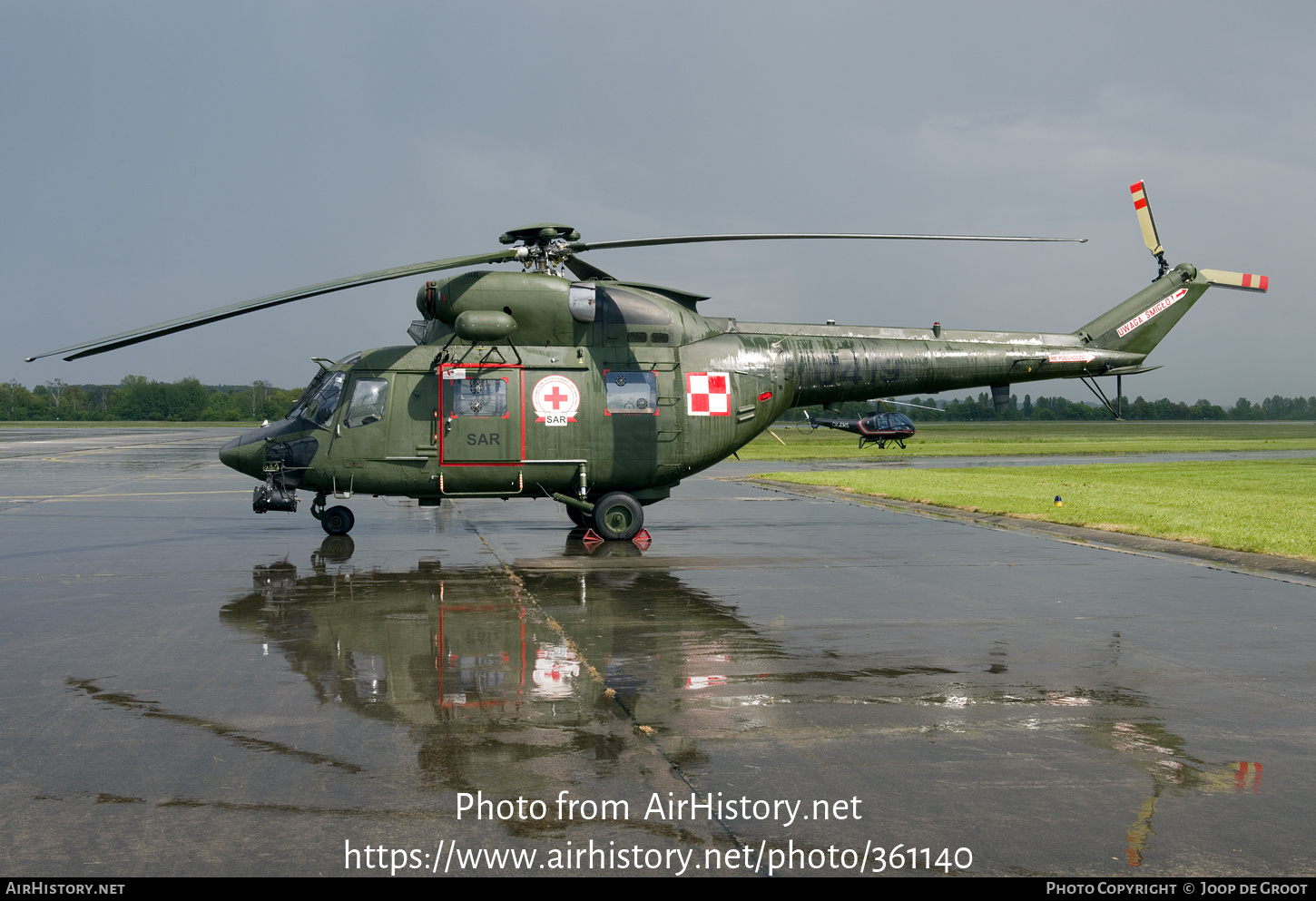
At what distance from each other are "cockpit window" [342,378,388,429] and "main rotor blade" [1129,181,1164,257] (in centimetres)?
1377

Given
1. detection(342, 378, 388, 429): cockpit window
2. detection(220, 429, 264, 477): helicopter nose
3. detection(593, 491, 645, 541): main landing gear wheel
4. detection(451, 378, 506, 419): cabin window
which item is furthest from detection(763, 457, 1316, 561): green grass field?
detection(220, 429, 264, 477): helicopter nose

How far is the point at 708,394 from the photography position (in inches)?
647

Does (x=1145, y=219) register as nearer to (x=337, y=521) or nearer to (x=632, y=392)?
(x=632, y=392)

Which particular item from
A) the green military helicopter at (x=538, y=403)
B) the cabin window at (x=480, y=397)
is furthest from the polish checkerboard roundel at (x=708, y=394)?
the cabin window at (x=480, y=397)

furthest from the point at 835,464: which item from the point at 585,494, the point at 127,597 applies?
the point at 127,597

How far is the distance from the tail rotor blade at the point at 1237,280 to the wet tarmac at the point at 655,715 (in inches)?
295

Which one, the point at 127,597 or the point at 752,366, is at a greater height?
the point at 752,366

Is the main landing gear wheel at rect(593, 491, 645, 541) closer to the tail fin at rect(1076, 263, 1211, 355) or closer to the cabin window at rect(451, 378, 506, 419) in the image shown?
the cabin window at rect(451, 378, 506, 419)

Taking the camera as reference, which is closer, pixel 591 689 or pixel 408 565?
pixel 591 689

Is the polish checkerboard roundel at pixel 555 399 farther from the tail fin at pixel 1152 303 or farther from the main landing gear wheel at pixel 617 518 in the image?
the tail fin at pixel 1152 303

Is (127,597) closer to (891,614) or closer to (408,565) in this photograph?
(408,565)

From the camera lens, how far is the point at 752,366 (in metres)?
16.8

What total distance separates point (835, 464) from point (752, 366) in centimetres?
2362

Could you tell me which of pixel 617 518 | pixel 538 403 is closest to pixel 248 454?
pixel 538 403
